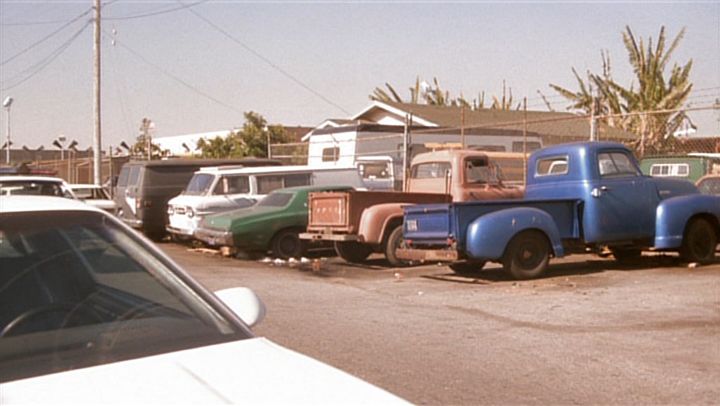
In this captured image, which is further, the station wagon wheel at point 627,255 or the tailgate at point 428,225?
the station wagon wheel at point 627,255

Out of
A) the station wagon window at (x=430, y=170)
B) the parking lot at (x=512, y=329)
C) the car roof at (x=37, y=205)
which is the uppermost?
the station wagon window at (x=430, y=170)

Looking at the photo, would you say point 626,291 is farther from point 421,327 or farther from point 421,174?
point 421,174

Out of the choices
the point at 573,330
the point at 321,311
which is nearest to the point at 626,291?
the point at 573,330

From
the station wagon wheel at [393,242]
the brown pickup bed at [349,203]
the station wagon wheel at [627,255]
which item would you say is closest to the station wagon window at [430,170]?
the brown pickup bed at [349,203]

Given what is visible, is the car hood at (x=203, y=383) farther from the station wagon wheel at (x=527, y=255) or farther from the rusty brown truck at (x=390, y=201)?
the rusty brown truck at (x=390, y=201)

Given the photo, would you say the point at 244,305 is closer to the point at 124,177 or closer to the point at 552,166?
the point at 552,166

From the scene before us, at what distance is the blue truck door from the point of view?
14.1 metres

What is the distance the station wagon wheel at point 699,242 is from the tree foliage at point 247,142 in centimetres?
2659

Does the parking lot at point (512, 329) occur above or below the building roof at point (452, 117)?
below

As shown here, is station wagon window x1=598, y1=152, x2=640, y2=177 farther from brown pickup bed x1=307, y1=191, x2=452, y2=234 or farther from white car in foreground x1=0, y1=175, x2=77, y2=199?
white car in foreground x1=0, y1=175, x2=77, y2=199

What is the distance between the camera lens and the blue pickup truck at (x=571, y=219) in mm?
13375

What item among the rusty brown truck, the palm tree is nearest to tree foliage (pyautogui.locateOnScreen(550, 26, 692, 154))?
the palm tree

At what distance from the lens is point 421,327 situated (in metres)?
9.62

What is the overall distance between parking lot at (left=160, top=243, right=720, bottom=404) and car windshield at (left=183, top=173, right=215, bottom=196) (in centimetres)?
487
